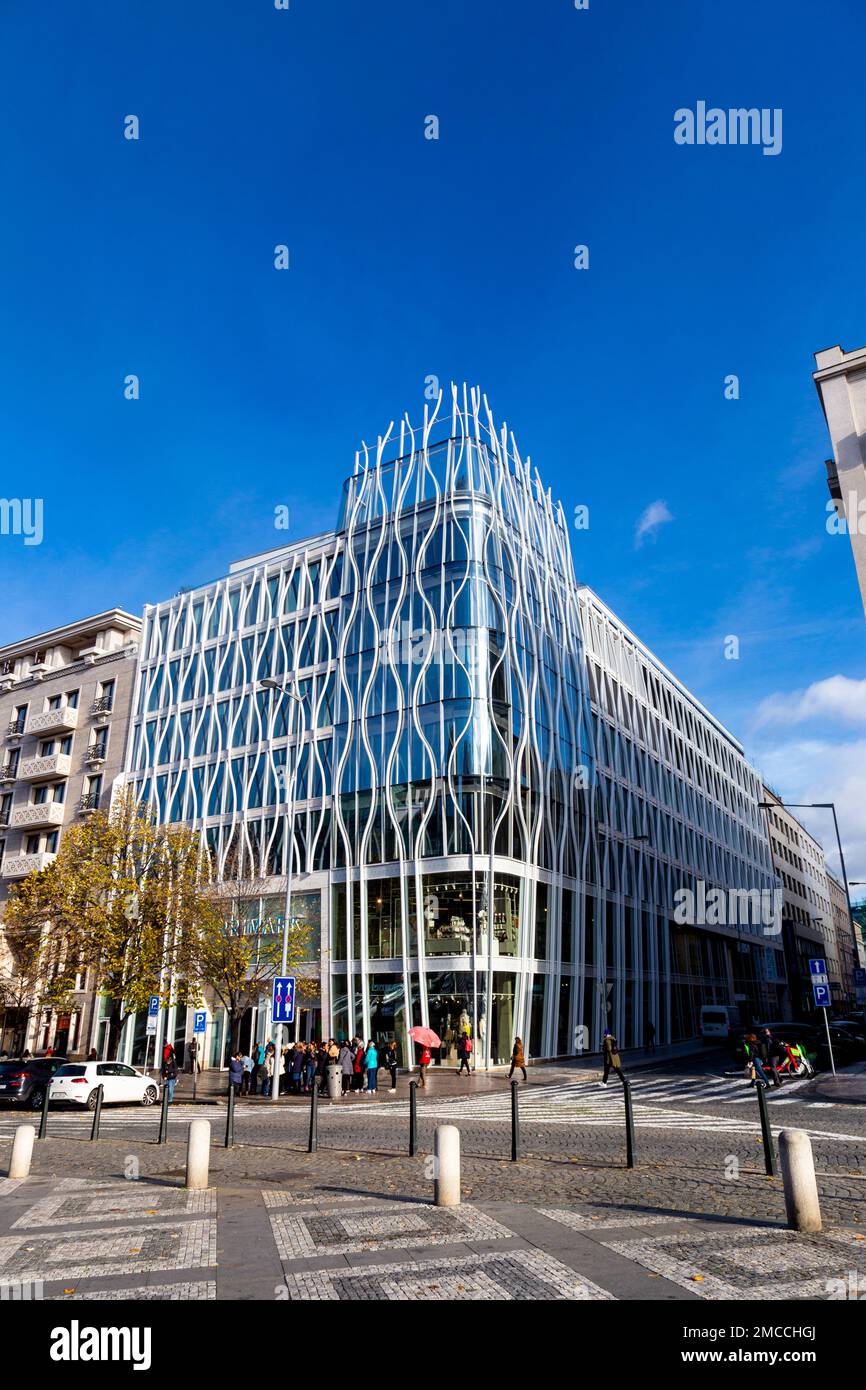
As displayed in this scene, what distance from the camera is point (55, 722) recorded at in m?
55.5

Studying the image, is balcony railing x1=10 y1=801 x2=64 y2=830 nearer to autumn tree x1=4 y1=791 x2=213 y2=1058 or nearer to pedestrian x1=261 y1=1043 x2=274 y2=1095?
autumn tree x1=4 y1=791 x2=213 y2=1058

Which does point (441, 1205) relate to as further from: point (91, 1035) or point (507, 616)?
point (91, 1035)

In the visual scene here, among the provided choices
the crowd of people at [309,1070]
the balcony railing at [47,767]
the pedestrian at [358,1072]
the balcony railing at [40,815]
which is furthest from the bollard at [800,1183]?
the balcony railing at [47,767]

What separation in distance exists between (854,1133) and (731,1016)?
A: 163 feet

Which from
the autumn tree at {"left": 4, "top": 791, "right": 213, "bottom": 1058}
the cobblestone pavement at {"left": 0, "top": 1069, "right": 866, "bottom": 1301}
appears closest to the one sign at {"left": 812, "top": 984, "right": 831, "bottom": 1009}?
the cobblestone pavement at {"left": 0, "top": 1069, "right": 866, "bottom": 1301}

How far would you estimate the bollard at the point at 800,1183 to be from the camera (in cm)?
783

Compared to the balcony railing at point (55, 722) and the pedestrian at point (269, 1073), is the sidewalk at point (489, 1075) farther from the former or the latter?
the balcony railing at point (55, 722)

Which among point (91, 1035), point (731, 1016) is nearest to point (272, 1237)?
point (91, 1035)

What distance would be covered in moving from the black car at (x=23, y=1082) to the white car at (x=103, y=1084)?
1.84 ft

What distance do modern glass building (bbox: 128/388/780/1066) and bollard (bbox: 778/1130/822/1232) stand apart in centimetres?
2494

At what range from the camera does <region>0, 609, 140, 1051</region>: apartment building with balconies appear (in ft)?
164
